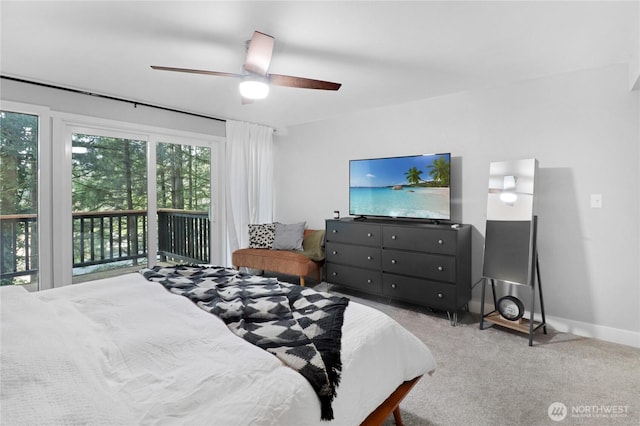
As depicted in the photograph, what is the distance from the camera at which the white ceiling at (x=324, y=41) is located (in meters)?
1.92

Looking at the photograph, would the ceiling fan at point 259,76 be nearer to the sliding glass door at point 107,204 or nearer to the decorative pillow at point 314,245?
the sliding glass door at point 107,204

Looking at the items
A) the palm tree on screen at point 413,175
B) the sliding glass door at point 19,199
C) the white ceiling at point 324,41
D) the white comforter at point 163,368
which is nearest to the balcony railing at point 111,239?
the sliding glass door at point 19,199

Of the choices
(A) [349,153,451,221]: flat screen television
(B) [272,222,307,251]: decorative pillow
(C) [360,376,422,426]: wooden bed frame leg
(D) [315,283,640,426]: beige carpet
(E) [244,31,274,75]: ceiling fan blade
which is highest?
(E) [244,31,274,75]: ceiling fan blade

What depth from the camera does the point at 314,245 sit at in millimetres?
4371

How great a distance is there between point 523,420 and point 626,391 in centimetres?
85

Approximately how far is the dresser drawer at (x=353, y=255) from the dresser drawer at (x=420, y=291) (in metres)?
0.21

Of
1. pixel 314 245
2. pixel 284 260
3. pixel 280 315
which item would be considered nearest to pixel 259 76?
pixel 280 315

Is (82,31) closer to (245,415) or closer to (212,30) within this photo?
(212,30)

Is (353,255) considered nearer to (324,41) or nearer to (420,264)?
(420,264)

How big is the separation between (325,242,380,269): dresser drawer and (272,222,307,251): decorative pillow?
1.88ft

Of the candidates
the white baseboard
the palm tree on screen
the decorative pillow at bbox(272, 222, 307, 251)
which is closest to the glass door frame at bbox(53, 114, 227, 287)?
the decorative pillow at bbox(272, 222, 307, 251)

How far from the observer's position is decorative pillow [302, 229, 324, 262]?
166 inches

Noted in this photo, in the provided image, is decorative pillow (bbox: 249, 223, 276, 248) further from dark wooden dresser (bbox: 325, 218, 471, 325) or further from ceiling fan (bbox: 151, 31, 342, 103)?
ceiling fan (bbox: 151, 31, 342, 103)

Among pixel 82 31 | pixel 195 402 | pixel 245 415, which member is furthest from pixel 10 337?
pixel 82 31
